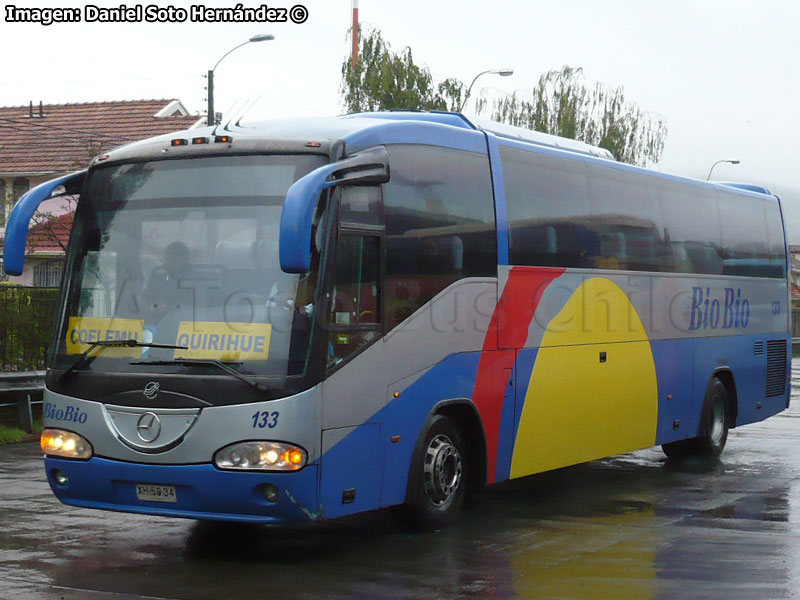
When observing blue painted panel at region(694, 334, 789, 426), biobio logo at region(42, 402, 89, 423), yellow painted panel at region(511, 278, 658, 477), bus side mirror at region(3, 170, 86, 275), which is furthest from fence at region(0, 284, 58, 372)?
biobio logo at region(42, 402, 89, 423)

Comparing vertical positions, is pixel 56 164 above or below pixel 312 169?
above

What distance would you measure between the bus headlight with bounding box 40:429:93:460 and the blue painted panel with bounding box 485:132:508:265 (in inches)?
152

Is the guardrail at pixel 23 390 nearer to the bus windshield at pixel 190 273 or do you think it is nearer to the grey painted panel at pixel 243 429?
the bus windshield at pixel 190 273

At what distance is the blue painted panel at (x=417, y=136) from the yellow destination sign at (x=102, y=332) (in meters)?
1.98

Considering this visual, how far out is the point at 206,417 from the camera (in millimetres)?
9258

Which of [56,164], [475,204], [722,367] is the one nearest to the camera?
[475,204]

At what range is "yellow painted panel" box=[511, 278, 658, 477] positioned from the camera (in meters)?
12.3

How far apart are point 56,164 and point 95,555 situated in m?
40.3

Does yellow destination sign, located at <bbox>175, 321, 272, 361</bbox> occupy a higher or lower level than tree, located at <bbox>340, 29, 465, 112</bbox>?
lower

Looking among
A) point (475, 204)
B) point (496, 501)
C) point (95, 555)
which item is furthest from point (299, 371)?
point (496, 501)

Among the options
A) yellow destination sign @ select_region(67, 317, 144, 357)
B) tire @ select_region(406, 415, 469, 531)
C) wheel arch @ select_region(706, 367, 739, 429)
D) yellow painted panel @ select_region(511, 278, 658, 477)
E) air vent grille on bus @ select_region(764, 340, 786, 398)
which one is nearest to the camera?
yellow destination sign @ select_region(67, 317, 144, 357)

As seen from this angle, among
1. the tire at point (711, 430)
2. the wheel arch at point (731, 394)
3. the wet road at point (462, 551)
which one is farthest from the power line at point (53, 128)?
the wet road at point (462, 551)

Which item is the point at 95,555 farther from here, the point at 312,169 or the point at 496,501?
the point at 496,501

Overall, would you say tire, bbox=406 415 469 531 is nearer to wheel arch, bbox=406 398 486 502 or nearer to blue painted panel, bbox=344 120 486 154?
wheel arch, bbox=406 398 486 502
